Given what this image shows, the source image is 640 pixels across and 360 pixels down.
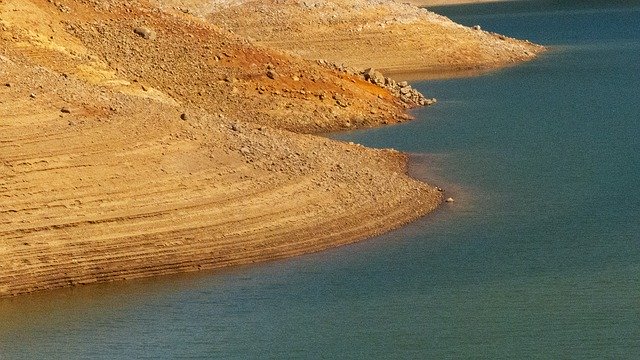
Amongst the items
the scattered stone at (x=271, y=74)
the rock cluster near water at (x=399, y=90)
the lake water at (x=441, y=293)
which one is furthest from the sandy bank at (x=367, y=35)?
the lake water at (x=441, y=293)

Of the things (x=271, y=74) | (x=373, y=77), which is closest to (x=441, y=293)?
(x=271, y=74)

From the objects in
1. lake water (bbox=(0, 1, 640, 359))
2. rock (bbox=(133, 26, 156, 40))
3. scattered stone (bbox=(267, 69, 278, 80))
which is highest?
rock (bbox=(133, 26, 156, 40))

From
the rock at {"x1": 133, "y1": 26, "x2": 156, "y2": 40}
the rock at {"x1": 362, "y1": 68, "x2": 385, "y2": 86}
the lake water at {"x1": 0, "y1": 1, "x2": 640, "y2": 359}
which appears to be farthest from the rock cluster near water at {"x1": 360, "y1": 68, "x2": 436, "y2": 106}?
the lake water at {"x1": 0, "y1": 1, "x2": 640, "y2": 359}

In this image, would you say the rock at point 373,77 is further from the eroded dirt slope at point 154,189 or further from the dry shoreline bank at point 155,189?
the eroded dirt slope at point 154,189

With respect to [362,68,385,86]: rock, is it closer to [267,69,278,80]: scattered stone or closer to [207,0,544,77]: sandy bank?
[267,69,278,80]: scattered stone

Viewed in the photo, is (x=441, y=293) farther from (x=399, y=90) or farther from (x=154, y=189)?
(x=399, y=90)

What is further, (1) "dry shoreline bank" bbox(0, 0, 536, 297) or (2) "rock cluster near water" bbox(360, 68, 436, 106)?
(2) "rock cluster near water" bbox(360, 68, 436, 106)

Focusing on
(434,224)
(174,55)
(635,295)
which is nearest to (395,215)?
(434,224)
